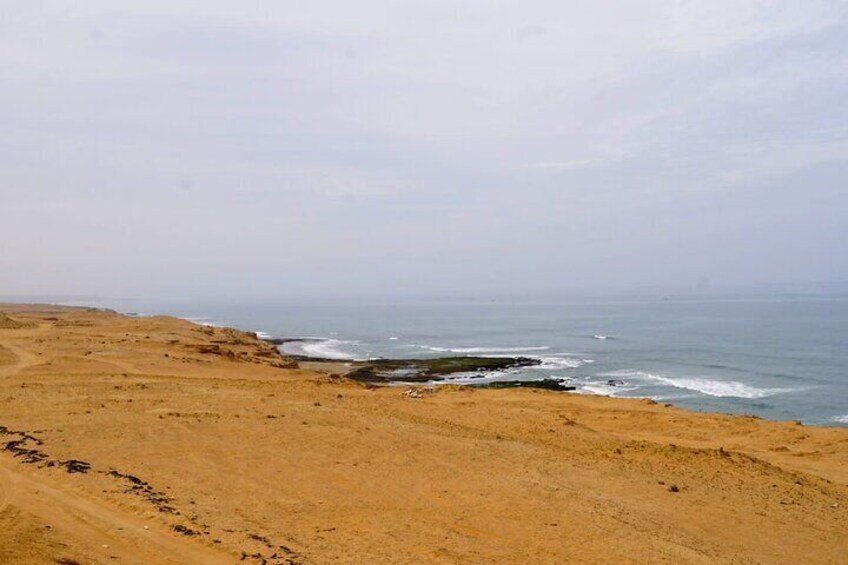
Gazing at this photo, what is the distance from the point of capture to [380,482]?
1184 cm

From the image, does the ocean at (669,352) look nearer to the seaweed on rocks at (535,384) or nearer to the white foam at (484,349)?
the white foam at (484,349)

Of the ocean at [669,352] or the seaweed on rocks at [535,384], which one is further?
the seaweed on rocks at [535,384]

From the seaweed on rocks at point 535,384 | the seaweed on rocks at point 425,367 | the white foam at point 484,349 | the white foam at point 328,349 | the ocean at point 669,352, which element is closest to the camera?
the ocean at point 669,352

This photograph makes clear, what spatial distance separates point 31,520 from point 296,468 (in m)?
4.84

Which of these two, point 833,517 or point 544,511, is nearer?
point 544,511

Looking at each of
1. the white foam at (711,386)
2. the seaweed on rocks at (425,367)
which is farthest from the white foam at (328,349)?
the white foam at (711,386)

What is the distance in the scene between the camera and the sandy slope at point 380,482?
8.61 m

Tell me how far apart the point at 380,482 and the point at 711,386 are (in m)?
36.5

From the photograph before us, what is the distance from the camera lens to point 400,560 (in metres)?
8.39

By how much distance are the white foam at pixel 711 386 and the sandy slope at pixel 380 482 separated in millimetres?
18738

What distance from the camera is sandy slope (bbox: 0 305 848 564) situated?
8.61 meters

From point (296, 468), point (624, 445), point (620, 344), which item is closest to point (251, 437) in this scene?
point (296, 468)

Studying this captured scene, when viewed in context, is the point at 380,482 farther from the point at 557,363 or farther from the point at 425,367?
the point at 557,363

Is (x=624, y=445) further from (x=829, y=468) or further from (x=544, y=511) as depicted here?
(x=544, y=511)
